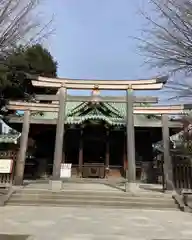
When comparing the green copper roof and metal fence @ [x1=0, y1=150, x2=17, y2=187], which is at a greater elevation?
the green copper roof

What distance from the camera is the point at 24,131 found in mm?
14266

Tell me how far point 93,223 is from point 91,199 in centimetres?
335

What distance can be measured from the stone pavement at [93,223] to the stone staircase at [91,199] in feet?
2.13

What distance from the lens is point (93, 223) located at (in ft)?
24.8

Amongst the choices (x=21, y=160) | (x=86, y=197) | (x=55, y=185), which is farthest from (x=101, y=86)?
(x=86, y=197)

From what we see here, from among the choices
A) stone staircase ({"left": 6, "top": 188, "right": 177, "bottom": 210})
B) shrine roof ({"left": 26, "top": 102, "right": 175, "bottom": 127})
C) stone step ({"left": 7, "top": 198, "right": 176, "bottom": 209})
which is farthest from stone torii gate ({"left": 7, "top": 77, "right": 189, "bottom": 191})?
shrine roof ({"left": 26, "top": 102, "right": 175, "bottom": 127})

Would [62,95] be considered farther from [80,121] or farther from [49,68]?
[49,68]

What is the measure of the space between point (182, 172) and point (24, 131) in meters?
7.93

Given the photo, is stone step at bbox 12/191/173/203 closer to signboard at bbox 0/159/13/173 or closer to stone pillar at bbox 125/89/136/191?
stone pillar at bbox 125/89/136/191

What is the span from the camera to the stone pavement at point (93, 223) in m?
6.32

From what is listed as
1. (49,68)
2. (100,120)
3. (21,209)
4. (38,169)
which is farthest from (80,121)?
(49,68)

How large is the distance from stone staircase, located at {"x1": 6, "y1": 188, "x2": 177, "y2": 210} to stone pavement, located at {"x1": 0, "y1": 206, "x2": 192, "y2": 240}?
0.65 m

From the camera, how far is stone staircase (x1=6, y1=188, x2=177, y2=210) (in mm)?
10523

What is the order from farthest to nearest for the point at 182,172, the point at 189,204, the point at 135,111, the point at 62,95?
the point at 135,111
the point at 62,95
the point at 182,172
the point at 189,204
